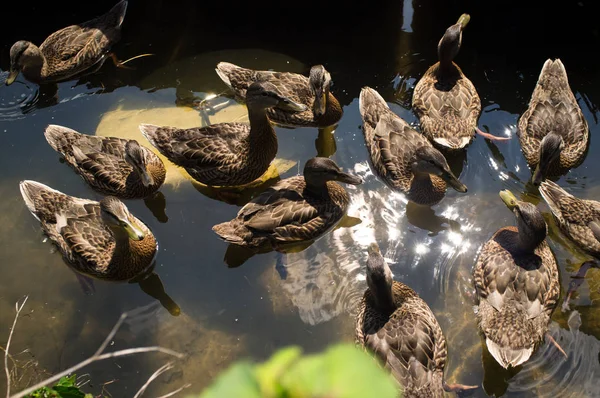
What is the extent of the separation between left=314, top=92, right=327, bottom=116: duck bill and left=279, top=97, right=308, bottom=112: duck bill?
19cm

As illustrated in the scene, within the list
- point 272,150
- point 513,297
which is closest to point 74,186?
point 272,150

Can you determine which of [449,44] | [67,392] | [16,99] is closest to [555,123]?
[449,44]

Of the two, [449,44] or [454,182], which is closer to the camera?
[454,182]

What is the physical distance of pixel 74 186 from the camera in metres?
6.09

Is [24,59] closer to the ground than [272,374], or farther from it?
closer to the ground

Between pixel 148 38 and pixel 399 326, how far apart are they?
5145 mm

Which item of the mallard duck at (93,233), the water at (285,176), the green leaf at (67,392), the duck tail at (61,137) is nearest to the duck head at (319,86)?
the water at (285,176)

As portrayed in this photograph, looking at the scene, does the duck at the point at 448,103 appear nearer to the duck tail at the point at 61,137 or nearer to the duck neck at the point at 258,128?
the duck neck at the point at 258,128

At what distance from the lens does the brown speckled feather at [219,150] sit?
18.7 feet

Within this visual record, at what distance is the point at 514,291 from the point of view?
4.72 meters

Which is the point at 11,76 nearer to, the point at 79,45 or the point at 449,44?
the point at 79,45

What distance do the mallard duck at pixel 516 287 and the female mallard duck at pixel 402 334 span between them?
45 centimetres

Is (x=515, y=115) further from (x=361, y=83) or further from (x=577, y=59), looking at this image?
(x=361, y=83)

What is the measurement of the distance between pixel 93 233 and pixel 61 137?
1.30m
